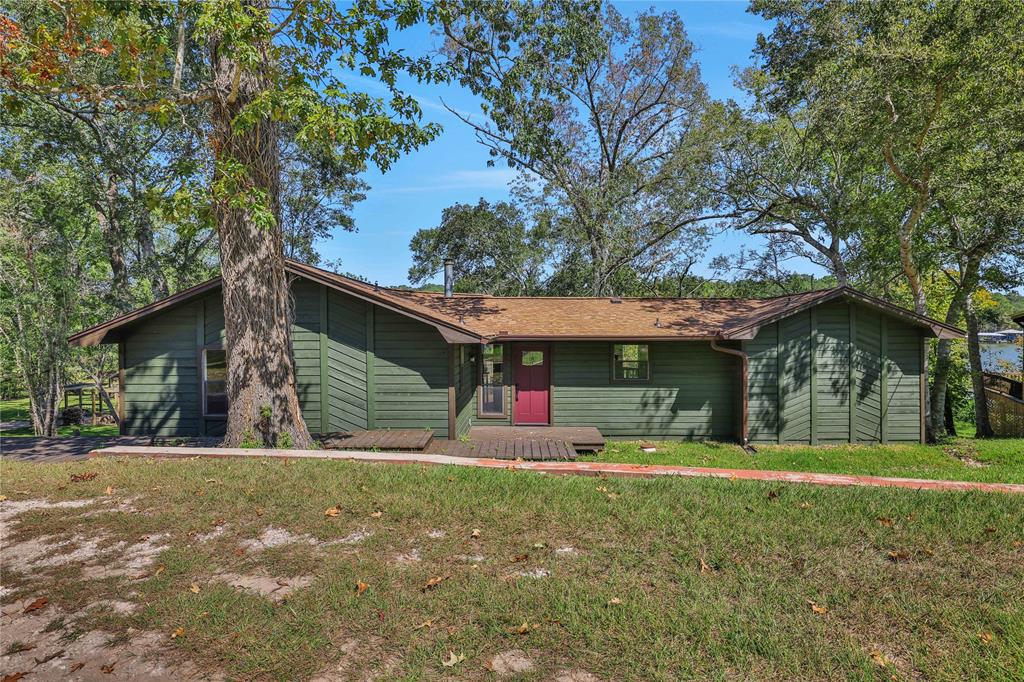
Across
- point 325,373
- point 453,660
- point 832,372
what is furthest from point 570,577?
point 832,372

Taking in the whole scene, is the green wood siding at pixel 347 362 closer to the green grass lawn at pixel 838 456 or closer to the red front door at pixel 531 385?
the red front door at pixel 531 385

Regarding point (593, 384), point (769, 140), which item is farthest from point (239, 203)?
point (769, 140)

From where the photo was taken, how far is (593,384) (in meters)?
13.1

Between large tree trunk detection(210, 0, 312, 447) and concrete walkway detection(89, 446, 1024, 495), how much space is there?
1301 millimetres

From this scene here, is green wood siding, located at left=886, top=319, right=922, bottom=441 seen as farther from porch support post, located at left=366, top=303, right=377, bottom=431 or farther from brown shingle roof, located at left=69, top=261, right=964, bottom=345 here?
porch support post, located at left=366, top=303, right=377, bottom=431

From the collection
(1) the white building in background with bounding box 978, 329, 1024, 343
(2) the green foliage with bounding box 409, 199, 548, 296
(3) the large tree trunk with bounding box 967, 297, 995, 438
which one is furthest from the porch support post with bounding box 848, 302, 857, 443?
(2) the green foliage with bounding box 409, 199, 548, 296

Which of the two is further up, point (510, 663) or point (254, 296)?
point (254, 296)

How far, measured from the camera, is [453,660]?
8.63 feet

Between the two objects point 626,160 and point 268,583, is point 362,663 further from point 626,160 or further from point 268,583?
point 626,160

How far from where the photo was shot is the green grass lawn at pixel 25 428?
1704 cm

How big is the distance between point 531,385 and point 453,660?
35.1 feet

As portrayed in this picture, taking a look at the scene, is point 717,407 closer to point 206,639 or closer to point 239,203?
point 239,203

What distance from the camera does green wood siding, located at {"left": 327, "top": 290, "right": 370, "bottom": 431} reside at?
35.1 feet

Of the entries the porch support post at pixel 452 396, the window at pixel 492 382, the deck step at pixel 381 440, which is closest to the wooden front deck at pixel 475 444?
the deck step at pixel 381 440
